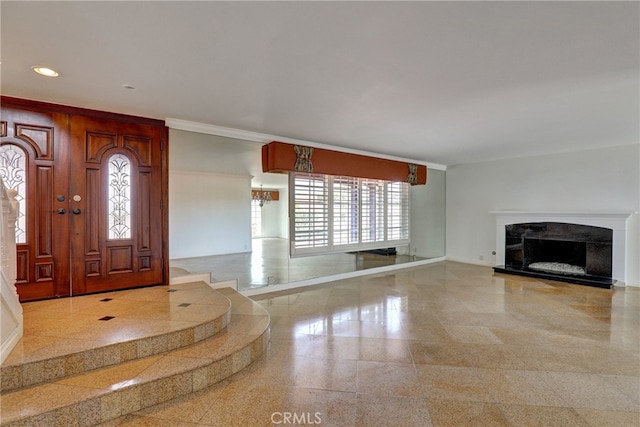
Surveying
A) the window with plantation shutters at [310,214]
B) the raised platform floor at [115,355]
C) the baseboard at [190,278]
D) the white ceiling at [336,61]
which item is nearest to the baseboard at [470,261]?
the white ceiling at [336,61]

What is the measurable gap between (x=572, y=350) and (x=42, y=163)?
5865mm

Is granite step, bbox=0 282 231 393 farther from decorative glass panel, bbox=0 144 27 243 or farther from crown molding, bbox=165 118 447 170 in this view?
crown molding, bbox=165 118 447 170

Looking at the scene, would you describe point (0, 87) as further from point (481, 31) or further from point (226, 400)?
point (481, 31)

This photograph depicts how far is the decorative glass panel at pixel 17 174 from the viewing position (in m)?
3.16

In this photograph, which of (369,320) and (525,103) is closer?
(525,103)

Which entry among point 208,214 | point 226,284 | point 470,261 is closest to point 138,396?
point 226,284


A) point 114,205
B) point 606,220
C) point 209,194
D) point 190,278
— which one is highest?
point 209,194

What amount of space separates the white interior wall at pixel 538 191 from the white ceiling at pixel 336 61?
1.78 metres

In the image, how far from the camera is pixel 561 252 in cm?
604

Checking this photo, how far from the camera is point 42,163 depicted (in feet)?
10.9

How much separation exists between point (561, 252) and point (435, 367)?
526 cm

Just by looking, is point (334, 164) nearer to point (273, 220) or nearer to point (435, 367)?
point (435, 367)

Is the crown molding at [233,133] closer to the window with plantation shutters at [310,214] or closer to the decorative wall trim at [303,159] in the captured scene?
the decorative wall trim at [303,159]

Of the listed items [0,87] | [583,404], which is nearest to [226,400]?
[583,404]
